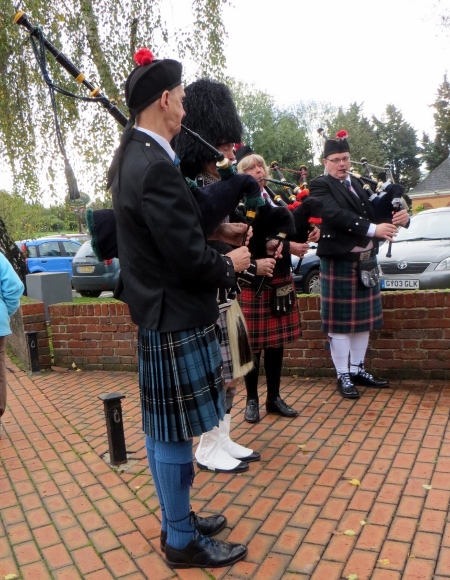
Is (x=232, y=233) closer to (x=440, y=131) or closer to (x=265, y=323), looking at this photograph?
(x=265, y=323)

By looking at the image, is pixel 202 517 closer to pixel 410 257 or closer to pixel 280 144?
pixel 410 257

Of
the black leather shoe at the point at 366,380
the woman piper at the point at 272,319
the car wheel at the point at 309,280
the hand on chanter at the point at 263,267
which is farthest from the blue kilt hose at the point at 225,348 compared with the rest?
the car wheel at the point at 309,280

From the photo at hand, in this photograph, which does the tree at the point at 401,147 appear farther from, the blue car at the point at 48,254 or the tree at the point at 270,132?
the blue car at the point at 48,254

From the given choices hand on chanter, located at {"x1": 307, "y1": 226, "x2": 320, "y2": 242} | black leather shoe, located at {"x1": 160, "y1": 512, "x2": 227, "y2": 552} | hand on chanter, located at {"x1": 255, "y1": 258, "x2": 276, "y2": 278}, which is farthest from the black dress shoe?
hand on chanter, located at {"x1": 307, "y1": 226, "x2": 320, "y2": 242}

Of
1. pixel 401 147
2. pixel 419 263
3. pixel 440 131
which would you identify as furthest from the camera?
pixel 401 147

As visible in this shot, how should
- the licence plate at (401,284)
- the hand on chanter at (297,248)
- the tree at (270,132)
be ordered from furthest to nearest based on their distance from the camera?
the tree at (270,132) → the licence plate at (401,284) → the hand on chanter at (297,248)

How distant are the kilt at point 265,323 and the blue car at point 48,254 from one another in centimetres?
1401

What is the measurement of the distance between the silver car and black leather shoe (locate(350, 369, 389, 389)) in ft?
8.38

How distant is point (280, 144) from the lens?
44.3m

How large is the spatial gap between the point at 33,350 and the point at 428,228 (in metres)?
5.66

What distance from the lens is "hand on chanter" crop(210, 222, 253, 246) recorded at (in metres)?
2.70

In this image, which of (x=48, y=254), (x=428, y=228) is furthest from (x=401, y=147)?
(x=428, y=228)

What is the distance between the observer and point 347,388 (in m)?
4.41

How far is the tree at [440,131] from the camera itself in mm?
51781
